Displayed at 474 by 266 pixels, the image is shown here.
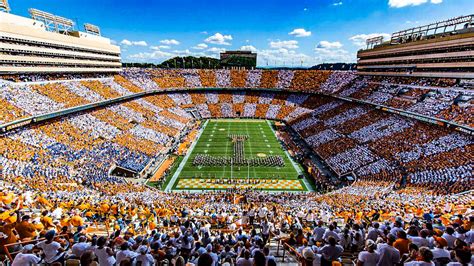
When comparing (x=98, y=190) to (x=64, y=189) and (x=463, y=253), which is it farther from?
(x=463, y=253)

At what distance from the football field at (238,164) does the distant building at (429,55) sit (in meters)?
22.0

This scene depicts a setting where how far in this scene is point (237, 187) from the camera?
26641 mm

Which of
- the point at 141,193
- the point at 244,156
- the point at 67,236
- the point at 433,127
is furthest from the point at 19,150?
the point at 433,127

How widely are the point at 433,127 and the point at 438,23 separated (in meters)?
20.9

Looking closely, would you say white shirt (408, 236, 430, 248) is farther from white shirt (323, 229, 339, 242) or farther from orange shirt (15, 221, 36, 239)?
orange shirt (15, 221, 36, 239)

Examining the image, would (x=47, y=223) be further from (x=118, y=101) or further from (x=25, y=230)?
(x=118, y=101)

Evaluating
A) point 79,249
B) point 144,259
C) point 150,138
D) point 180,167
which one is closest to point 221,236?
A: point 144,259

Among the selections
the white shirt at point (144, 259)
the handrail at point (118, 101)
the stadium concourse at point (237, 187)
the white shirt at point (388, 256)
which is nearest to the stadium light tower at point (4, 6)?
the stadium concourse at point (237, 187)

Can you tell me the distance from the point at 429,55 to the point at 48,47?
51.6 metres

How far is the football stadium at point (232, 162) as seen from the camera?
23.4 feet

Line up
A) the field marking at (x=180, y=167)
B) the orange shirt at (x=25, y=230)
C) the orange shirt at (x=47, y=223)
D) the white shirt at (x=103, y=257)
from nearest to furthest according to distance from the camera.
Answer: the white shirt at (x=103, y=257) → the orange shirt at (x=25, y=230) → the orange shirt at (x=47, y=223) → the field marking at (x=180, y=167)

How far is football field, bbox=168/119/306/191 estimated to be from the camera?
2758 centimetres

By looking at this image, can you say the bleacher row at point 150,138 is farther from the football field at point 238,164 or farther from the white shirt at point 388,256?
the white shirt at point 388,256

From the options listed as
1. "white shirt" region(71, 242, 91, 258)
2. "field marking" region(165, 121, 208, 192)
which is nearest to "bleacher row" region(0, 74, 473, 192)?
"field marking" region(165, 121, 208, 192)
